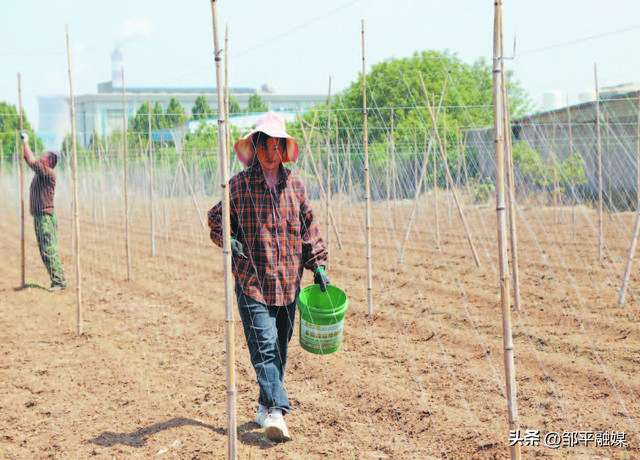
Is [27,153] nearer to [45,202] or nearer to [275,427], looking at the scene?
[45,202]

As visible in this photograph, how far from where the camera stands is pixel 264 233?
258 cm

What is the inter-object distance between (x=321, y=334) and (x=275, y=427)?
0.45m

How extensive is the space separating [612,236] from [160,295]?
6.80 meters

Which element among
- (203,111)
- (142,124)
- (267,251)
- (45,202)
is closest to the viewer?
(267,251)

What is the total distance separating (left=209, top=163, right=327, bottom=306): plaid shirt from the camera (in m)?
2.57

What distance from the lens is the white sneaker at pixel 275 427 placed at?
2.49 m

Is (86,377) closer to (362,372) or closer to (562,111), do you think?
(362,372)

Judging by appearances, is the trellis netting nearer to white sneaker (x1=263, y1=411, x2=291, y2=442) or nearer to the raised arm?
white sneaker (x1=263, y1=411, x2=291, y2=442)

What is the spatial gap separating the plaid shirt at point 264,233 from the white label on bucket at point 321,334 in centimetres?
16

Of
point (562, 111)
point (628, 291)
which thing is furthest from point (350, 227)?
point (628, 291)

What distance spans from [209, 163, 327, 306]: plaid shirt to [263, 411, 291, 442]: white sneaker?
1.63 feet

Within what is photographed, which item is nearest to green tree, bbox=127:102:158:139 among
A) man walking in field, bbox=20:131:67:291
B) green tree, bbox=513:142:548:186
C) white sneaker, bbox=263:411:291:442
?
man walking in field, bbox=20:131:67:291

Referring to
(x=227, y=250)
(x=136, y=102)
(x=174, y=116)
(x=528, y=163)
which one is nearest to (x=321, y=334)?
(x=227, y=250)

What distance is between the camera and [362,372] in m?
3.49
